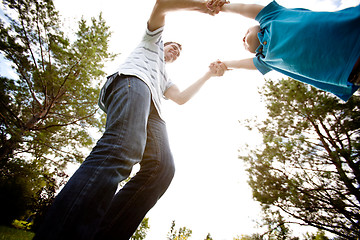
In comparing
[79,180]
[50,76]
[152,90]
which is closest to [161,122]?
[152,90]

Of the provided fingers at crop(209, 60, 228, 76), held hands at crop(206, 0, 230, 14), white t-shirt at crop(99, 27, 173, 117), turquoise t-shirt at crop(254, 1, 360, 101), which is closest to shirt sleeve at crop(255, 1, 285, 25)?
turquoise t-shirt at crop(254, 1, 360, 101)

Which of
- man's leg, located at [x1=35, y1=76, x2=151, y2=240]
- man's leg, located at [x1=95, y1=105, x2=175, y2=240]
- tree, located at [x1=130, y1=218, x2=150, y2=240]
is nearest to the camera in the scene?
man's leg, located at [x1=35, y1=76, x2=151, y2=240]

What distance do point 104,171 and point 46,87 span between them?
7.45 meters

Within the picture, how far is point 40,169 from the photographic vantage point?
7.34 metres

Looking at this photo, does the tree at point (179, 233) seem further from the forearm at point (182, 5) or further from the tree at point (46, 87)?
the forearm at point (182, 5)

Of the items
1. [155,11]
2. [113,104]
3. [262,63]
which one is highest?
[262,63]

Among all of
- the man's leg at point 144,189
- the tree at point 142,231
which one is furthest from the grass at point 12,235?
the tree at point 142,231

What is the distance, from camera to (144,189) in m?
1.01

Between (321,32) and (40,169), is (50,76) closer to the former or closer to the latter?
(40,169)

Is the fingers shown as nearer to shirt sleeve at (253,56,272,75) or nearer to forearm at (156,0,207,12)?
shirt sleeve at (253,56,272,75)

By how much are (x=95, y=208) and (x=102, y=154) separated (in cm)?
21

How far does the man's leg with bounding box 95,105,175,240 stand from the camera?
34.3 inches

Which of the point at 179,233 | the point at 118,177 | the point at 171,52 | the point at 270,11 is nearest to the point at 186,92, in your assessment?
the point at 171,52

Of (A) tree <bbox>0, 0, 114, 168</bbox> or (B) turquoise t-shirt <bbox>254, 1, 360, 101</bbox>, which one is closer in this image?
(B) turquoise t-shirt <bbox>254, 1, 360, 101</bbox>
